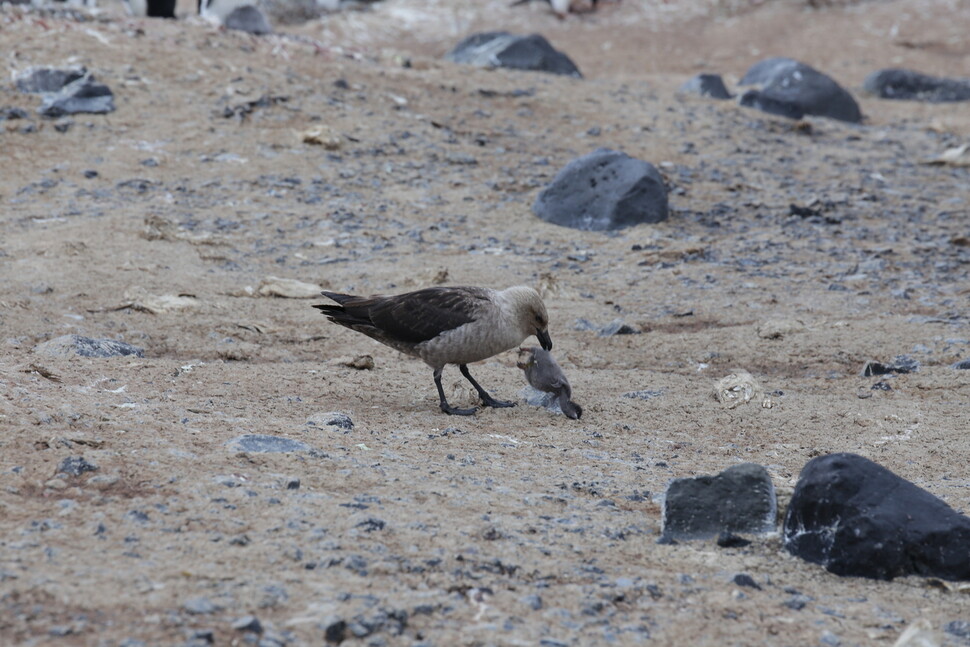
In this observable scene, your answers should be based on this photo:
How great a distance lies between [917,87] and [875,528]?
14.8 meters

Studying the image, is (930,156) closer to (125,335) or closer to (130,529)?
(125,335)

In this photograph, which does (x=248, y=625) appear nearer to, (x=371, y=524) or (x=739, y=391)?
(x=371, y=524)

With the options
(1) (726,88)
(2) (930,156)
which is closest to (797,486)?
(2) (930,156)

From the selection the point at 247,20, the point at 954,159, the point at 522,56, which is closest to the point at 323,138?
the point at 247,20

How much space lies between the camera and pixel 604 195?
984 cm

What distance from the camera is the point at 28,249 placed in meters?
8.05

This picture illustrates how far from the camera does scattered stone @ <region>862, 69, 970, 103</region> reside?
53.2ft

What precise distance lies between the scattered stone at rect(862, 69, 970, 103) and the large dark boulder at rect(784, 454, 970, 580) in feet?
47.0

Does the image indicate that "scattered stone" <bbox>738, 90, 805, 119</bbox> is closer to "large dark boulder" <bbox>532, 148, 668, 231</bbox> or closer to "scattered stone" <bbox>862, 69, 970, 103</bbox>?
"scattered stone" <bbox>862, 69, 970, 103</bbox>

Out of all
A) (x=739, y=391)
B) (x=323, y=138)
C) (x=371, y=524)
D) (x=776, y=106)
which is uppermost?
(x=776, y=106)

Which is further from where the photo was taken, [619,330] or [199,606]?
[619,330]

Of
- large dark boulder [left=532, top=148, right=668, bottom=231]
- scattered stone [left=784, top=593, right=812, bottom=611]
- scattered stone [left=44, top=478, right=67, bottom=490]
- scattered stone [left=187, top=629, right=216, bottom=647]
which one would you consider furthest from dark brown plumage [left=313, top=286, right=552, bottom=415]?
large dark boulder [left=532, top=148, right=668, bottom=231]

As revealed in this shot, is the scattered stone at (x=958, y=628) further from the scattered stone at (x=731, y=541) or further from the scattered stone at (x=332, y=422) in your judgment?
the scattered stone at (x=332, y=422)

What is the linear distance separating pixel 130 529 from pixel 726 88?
44.7 feet
